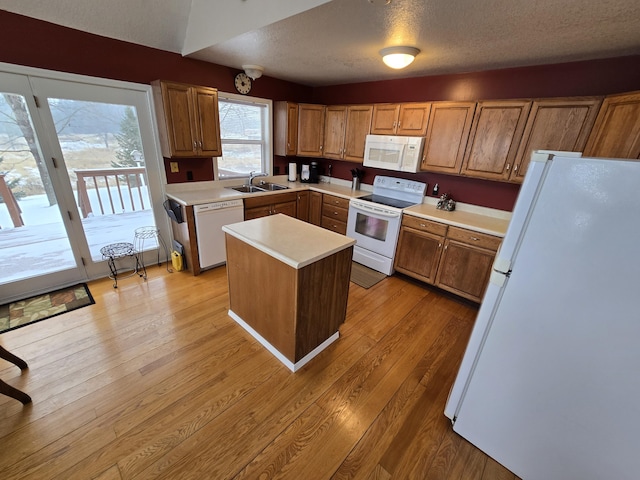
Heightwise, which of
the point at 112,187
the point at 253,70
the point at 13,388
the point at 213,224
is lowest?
the point at 13,388

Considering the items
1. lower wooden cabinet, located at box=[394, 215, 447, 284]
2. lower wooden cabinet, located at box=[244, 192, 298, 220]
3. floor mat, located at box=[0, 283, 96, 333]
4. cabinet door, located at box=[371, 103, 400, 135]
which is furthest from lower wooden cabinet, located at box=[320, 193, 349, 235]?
floor mat, located at box=[0, 283, 96, 333]

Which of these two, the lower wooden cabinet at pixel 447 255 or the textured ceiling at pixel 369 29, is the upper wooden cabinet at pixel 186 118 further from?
the lower wooden cabinet at pixel 447 255

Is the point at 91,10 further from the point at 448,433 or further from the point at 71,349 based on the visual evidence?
the point at 448,433

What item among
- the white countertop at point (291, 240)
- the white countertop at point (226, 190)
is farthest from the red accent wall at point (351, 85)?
the white countertop at point (291, 240)

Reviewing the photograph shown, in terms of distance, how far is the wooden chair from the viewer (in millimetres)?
1474

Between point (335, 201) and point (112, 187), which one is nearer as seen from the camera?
point (112, 187)

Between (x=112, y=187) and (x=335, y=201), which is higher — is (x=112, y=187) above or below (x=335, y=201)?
above

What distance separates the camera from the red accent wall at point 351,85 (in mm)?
2152

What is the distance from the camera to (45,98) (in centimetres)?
233

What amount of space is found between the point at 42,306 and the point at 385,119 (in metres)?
4.19

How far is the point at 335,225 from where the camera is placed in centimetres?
393

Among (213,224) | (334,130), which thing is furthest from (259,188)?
(334,130)

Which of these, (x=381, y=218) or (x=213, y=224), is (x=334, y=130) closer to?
(x=381, y=218)

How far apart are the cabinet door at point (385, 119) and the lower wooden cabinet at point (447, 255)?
3.88 ft
